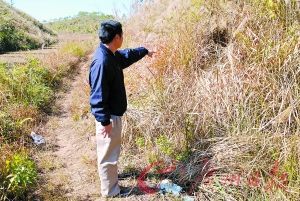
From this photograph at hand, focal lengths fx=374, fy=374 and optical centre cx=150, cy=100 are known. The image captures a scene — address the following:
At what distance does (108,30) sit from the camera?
3.59 meters

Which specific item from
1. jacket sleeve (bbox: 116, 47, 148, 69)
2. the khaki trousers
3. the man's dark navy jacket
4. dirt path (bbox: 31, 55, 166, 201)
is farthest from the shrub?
jacket sleeve (bbox: 116, 47, 148, 69)

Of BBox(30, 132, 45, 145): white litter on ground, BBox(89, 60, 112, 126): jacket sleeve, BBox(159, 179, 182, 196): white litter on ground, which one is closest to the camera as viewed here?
BBox(89, 60, 112, 126): jacket sleeve

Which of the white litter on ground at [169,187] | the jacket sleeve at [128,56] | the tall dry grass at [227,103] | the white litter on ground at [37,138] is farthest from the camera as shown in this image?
the white litter on ground at [37,138]

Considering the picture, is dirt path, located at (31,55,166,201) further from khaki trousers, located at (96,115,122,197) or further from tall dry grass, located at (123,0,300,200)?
tall dry grass, located at (123,0,300,200)

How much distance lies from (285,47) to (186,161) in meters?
1.65

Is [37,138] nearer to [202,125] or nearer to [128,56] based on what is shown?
[128,56]

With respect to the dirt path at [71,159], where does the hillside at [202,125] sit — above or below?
above

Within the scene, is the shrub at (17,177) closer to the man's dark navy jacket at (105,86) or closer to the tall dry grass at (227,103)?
the man's dark navy jacket at (105,86)

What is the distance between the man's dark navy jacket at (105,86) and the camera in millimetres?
3514

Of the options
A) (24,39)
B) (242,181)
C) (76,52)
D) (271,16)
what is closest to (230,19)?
(271,16)

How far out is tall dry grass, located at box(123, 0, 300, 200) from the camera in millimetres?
3664

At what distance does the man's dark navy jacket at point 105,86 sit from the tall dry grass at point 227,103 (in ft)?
3.33

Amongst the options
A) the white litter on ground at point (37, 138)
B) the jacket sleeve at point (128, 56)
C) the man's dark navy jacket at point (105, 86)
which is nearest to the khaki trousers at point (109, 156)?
the man's dark navy jacket at point (105, 86)

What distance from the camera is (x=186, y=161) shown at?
168 inches
